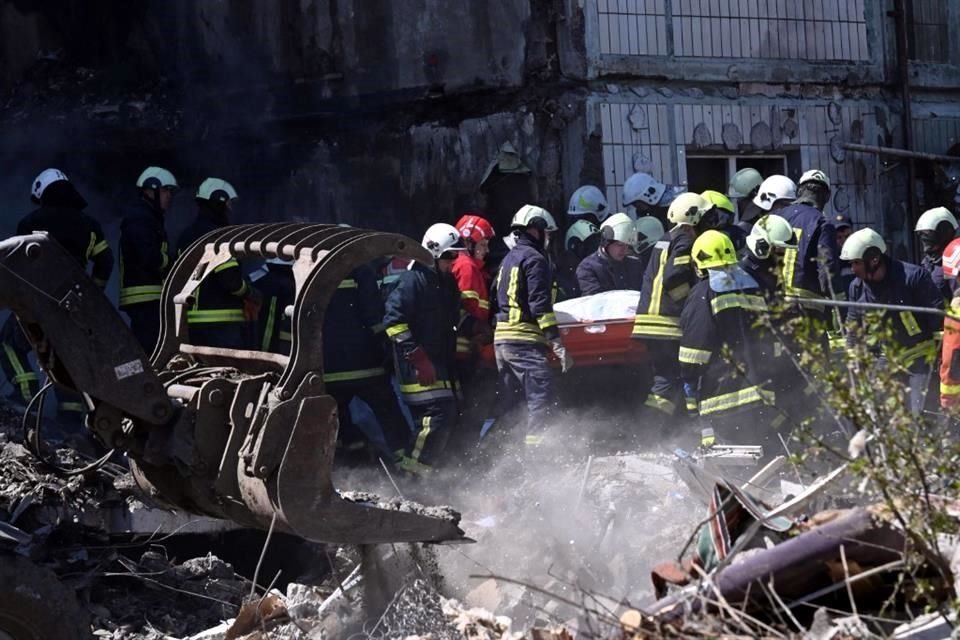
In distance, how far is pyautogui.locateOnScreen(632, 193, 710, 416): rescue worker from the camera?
28.9 feet

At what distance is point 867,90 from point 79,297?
9638 mm

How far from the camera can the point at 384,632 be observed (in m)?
6.15

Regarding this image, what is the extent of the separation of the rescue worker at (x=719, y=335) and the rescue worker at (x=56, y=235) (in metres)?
4.05

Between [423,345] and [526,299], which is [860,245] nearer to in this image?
[526,299]

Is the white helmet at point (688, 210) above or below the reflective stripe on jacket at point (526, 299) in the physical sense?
above

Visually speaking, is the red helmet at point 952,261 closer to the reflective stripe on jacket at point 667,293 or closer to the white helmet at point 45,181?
the reflective stripe on jacket at point 667,293

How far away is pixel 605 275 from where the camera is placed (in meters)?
10.0

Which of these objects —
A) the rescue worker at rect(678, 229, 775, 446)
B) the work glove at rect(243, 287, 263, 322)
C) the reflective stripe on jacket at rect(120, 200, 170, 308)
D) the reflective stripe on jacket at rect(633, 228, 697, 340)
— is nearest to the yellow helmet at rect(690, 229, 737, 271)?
the rescue worker at rect(678, 229, 775, 446)

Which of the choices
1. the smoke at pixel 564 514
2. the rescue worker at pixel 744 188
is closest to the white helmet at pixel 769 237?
the smoke at pixel 564 514

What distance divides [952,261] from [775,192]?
1.78 meters

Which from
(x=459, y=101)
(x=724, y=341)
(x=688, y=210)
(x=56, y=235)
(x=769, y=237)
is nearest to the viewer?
(x=724, y=341)

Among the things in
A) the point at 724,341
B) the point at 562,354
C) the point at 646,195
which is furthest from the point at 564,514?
the point at 646,195

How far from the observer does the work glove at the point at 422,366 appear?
9.50 meters

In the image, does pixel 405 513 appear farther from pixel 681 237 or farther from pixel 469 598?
pixel 681 237
